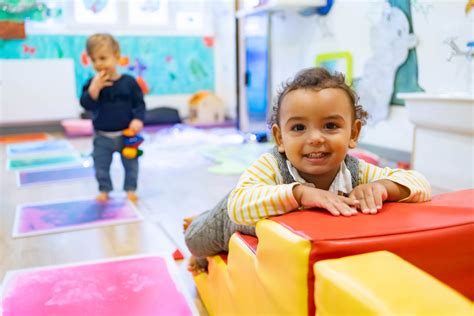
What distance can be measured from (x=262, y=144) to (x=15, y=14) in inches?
115

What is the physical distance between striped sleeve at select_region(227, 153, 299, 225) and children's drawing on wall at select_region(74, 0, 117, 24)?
4843 millimetres

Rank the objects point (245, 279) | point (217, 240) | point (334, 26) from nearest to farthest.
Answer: point (245, 279) < point (217, 240) < point (334, 26)

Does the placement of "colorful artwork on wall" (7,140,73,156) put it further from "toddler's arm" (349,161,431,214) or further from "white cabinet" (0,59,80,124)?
"toddler's arm" (349,161,431,214)

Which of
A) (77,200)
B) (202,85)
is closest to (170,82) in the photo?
(202,85)

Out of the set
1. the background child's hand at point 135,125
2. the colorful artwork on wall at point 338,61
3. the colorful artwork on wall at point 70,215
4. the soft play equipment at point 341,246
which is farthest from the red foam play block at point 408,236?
the colorful artwork on wall at point 338,61

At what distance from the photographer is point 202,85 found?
19.5 feet

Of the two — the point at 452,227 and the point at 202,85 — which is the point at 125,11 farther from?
the point at 452,227

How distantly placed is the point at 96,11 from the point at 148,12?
602 millimetres

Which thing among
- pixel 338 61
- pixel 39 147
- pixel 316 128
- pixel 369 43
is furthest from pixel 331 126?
pixel 39 147

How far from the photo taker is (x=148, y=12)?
18.3 ft

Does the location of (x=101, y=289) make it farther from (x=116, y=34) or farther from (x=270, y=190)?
(x=116, y=34)

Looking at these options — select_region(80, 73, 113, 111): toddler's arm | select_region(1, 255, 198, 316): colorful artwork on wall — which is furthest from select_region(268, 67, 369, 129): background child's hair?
select_region(80, 73, 113, 111): toddler's arm

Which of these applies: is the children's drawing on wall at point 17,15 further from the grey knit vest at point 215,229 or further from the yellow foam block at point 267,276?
the yellow foam block at point 267,276

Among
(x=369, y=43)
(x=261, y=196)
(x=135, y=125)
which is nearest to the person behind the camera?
(x=261, y=196)
